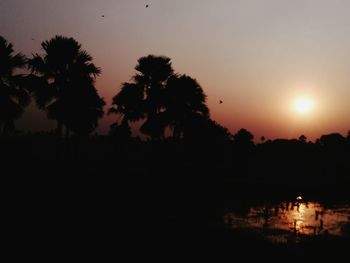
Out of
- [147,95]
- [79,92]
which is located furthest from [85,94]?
[147,95]

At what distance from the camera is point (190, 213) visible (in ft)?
70.6

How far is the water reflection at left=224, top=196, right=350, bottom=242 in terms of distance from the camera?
18406 mm

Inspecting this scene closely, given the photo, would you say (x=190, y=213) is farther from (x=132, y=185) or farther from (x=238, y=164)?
(x=238, y=164)

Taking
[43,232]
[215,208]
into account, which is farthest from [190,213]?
[43,232]

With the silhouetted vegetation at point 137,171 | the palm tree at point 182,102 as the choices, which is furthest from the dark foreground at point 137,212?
the palm tree at point 182,102

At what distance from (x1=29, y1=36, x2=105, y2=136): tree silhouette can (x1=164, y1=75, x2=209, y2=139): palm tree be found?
9515mm

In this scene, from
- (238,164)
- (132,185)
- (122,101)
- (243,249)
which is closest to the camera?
(243,249)

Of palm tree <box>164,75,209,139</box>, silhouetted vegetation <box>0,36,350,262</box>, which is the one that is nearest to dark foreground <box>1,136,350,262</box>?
silhouetted vegetation <box>0,36,350,262</box>

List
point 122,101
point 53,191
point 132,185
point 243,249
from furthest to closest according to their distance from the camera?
point 122,101, point 132,185, point 53,191, point 243,249

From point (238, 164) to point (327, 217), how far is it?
1071 inches

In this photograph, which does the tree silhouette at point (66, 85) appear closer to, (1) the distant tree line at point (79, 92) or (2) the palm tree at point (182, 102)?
(1) the distant tree line at point (79, 92)

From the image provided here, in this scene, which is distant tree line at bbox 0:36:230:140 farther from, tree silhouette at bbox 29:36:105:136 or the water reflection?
the water reflection

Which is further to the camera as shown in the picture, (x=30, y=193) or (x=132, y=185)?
(x=132, y=185)

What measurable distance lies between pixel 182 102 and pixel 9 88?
17.1 m
